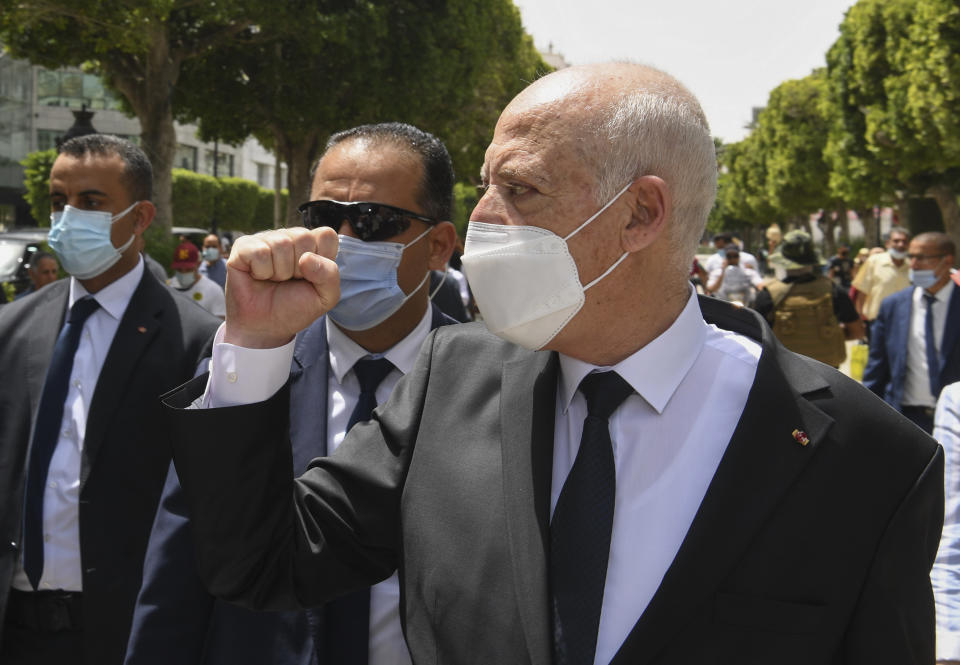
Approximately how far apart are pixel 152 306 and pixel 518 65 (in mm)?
30631

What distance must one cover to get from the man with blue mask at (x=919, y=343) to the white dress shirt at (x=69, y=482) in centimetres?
513

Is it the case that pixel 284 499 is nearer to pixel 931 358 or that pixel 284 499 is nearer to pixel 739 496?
pixel 739 496

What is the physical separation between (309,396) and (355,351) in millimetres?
244

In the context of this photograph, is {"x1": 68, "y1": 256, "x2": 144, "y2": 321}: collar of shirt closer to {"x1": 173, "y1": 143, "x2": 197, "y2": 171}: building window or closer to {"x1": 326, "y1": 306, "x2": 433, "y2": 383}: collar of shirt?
{"x1": 326, "y1": 306, "x2": 433, "y2": 383}: collar of shirt

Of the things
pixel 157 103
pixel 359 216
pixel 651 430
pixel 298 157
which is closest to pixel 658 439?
pixel 651 430

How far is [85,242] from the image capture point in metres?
3.66

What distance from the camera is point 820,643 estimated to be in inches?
62.0

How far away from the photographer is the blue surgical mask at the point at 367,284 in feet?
8.79

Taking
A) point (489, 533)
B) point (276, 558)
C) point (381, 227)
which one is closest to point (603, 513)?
point (489, 533)

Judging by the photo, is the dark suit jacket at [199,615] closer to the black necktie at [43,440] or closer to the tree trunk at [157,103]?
the black necktie at [43,440]

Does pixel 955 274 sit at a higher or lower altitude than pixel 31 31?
lower

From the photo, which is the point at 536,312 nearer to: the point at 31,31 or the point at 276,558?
the point at 276,558

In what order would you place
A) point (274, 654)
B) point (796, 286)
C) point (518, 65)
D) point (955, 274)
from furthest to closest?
point (518, 65)
point (796, 286)
point (955, 274)
point (274, 654)

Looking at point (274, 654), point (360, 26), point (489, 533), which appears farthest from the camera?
point (360, 26)
